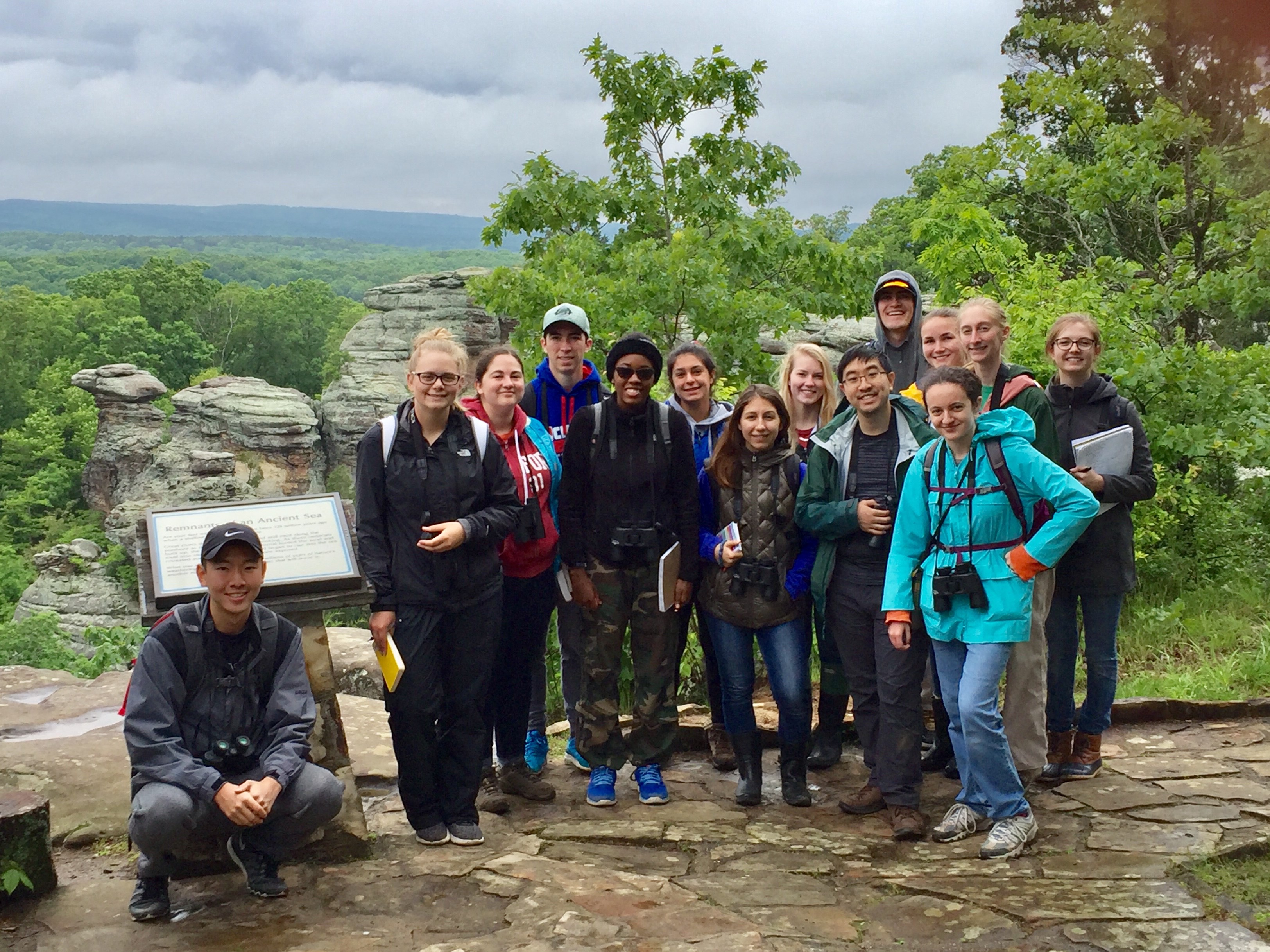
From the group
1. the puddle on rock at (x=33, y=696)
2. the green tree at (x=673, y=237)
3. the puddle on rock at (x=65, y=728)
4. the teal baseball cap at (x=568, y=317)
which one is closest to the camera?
the teal baseball cap at (x=568, y=317)

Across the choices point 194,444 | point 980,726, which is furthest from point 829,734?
point 194,444

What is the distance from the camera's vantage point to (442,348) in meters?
4.14

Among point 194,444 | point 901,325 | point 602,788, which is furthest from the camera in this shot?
point 194,444

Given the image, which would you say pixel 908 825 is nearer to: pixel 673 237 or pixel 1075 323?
pixel 1075 323

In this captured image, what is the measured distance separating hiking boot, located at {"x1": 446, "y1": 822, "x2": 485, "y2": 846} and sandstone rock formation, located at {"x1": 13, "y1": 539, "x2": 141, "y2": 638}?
122ft

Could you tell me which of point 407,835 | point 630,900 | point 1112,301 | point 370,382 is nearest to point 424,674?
point 407,835

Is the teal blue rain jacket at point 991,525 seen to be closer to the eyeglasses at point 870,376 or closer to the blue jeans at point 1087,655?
the eyeglasses at point 870,376

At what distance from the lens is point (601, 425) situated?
4.57 metres

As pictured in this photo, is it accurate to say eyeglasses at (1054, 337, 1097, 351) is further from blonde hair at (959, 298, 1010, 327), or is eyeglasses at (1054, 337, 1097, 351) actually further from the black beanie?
the black beanie

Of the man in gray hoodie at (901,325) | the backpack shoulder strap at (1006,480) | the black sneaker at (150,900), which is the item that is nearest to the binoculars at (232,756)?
the black sneaker at (150,900)

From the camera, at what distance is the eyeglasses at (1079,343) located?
4676mm

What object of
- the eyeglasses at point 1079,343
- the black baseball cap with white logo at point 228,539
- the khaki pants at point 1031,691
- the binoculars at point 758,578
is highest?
the eyeglasses at point 1079,343

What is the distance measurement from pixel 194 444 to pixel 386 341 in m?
9.32

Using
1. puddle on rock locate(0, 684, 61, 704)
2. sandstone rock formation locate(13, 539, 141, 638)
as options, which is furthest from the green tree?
sandstone rock formation locate(13, 539, 141, 638)
